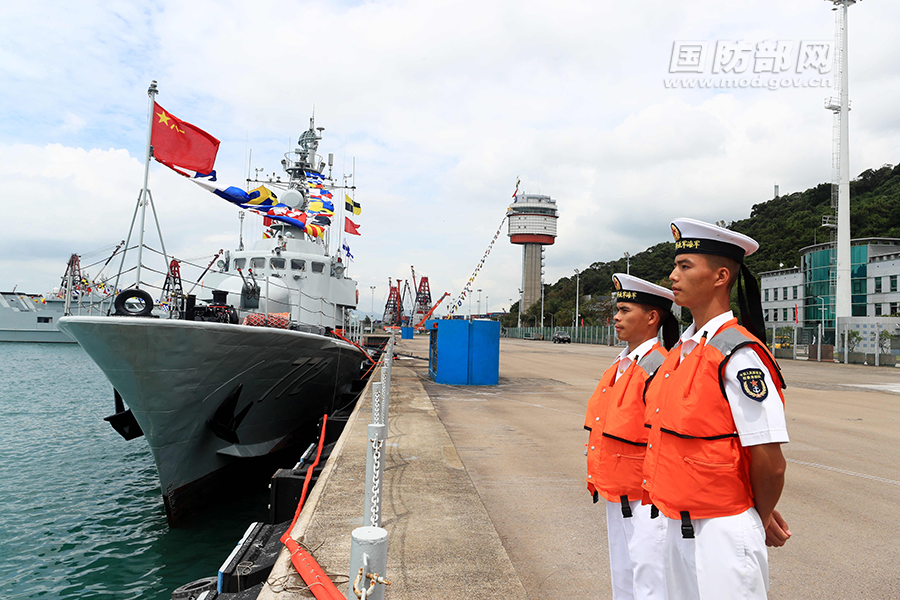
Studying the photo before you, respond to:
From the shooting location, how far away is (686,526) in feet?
6.21

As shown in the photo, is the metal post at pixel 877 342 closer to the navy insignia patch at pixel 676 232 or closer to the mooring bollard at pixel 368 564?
the navy insignia patch at pixel 676 232

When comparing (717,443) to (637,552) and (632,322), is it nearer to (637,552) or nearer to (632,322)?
(637,552)

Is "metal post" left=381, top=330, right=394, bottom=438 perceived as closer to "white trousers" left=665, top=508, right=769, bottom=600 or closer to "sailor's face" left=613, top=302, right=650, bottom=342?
"sailor's face" left=613, top=302, right=650, bottom=342

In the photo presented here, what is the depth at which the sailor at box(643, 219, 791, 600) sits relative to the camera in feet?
5.84

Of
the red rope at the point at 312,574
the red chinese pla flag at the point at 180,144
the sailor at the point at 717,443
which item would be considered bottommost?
the red rope at the point at 312,574

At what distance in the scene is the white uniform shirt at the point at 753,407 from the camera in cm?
175

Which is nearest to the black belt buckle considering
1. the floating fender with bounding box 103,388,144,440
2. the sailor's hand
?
the sailor's hand

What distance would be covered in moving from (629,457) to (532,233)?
4455 inches

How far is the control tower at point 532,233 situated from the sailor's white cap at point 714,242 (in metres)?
112

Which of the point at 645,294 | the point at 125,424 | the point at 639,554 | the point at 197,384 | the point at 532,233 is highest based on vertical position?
the point at 532,233

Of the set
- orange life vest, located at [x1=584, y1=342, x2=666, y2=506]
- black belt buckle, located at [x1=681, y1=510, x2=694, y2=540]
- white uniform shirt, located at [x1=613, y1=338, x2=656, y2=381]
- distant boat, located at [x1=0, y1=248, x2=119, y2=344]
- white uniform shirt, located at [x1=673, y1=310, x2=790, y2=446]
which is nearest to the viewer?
white uniform shirt, located at [x1=673, y1=310, x2=790, y2=446]

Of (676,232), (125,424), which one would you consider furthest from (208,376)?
(676,232)

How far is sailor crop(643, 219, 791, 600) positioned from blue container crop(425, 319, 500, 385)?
1279cm

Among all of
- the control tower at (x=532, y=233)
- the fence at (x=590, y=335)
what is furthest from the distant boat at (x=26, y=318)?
the control tower at (x=532, y=233)
